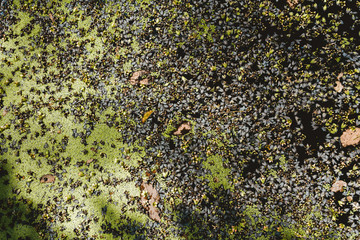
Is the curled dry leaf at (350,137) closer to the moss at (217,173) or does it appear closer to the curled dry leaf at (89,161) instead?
the moss at (217,173)

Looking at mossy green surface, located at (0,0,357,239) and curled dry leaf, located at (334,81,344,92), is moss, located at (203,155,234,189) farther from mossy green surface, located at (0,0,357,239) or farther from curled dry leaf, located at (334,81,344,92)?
curled dry leaf, located at (334,81,344,92)

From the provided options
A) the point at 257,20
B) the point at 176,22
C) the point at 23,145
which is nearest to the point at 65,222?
the point at 23,145

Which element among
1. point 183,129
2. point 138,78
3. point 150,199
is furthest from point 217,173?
point 138,78

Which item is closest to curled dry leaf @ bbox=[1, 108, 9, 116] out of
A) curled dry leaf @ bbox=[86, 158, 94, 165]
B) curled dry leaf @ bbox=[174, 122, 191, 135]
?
curled dry leaf @ bbox=[86, 158, 94, 165]

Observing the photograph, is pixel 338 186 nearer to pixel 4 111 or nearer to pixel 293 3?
pixel 293 3

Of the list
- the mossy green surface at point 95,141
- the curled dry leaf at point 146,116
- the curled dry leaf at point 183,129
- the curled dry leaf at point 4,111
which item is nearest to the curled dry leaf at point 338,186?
the mossy green surface at point 95,141

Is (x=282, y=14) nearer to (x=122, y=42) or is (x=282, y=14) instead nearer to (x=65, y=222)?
(x=122, y=42)
